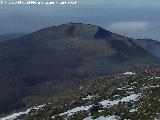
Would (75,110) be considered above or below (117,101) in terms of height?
below

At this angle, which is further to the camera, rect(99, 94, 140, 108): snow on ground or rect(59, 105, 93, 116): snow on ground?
rect(59, 105, 93, 116): snow on ground

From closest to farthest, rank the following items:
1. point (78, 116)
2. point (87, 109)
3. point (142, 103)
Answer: point (142, 103), point (78, 116), point (87, 109)

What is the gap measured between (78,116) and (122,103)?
15.1 ft

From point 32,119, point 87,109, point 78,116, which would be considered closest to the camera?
point 78,116

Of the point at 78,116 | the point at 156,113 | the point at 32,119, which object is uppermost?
the point at 156,113

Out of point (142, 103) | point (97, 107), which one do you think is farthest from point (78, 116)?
point (142, 103)

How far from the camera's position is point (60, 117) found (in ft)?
154

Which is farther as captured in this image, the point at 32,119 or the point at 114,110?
the point at 32,119

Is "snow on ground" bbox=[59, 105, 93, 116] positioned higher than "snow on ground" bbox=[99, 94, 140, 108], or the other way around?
"snow on ground" bbox=[99, 94, 140, 108]

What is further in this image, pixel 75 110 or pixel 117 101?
pixel 75 110

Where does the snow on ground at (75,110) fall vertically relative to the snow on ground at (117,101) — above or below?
below

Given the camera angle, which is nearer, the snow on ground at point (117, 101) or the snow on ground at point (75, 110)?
the snow on ground at point (117, 101)

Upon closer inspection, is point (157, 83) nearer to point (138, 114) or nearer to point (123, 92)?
Answer: point (123, 92)

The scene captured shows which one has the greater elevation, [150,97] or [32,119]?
[150,97]
